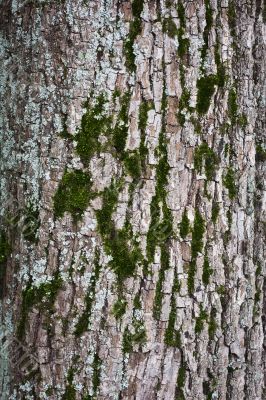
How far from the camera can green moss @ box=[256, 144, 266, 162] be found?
207cm

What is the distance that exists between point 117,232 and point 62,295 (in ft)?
0.99

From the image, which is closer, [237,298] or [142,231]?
[142,231]

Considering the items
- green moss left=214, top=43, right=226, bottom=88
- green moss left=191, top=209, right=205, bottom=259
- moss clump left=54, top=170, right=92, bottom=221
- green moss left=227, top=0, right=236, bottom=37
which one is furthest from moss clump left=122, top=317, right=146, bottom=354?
green moss left=227, top=0, right=236, bottom=37

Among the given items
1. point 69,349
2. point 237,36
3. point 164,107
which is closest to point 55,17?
point 164,107

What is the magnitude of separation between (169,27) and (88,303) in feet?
3.40

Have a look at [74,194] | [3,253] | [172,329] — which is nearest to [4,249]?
[3,253]

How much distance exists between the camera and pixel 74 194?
6.15 ft

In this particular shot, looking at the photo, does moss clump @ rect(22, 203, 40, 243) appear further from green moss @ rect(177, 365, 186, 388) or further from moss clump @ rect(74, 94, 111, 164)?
green moss @ rect(177, 365, 186, 388)

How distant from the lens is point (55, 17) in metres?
1.86

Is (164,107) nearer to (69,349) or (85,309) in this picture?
(85,309)

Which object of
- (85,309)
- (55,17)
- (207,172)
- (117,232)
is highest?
(55,17)

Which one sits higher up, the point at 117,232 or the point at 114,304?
the point at 117,232

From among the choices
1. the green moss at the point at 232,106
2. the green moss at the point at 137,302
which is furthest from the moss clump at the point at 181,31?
the green moss at the point at 137,302

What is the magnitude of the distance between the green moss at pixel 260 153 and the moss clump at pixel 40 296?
91cm
